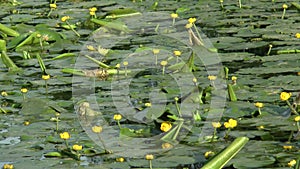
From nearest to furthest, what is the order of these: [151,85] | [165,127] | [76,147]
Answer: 1. [76,147]
2. [165,127]
3. [151,85]

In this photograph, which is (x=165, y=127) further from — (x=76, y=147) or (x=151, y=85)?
(x=151, y=85)

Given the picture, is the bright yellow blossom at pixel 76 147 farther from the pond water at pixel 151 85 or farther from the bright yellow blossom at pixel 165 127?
the bright yellow blossom at pixel 165 127

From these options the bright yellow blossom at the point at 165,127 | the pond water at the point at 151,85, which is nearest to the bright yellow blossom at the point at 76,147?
the pond water at the point at 151,85

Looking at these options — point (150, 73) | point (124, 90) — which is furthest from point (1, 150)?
point (150, 73)

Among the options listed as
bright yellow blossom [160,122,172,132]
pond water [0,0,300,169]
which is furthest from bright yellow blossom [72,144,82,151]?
bright yellow blossom [160,122,172,132]

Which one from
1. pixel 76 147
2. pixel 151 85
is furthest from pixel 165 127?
pixel 151 85

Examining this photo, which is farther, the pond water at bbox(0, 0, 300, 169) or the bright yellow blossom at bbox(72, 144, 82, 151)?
the pond water at bbox(0, 0, 300, 169)

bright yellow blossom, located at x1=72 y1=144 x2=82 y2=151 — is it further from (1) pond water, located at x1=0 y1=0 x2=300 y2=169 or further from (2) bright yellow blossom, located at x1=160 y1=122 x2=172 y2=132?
(2) bright yellow blossom, located at x1=160 y1=122 x2=172 y2=132

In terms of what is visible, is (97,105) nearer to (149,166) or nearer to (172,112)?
(172,112)
